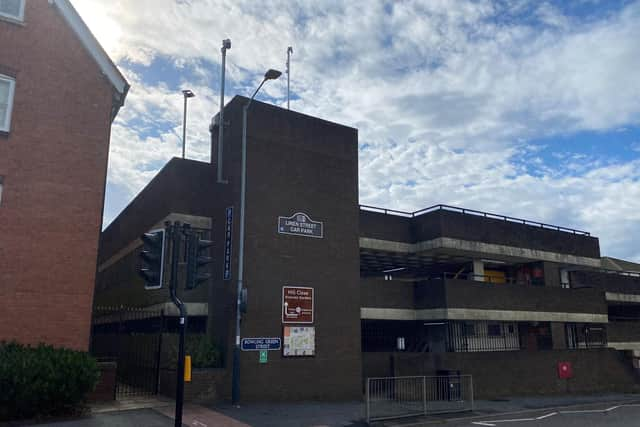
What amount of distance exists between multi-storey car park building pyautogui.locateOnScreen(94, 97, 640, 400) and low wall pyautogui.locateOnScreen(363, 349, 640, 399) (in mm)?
65

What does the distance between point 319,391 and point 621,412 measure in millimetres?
10955

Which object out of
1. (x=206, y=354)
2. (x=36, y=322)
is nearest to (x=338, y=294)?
(x=206, y=354)

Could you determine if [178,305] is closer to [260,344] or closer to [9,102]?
[260,344]

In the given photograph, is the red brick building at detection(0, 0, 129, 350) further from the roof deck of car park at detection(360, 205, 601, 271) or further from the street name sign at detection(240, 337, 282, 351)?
the roof deck of car park at detection(360, 205, 601, 271)

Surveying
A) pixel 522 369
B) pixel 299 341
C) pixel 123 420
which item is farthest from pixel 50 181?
pixel 522 369

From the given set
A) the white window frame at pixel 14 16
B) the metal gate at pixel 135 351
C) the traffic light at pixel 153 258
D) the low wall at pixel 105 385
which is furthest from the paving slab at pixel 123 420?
the white window frame at pixel 14 16

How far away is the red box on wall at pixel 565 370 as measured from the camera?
2561 centimetres

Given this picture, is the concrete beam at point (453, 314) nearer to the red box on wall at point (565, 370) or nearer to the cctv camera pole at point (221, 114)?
the red box on wall at point (565, 370)

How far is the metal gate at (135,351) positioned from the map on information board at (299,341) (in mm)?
4155

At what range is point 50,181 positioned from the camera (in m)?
15.7

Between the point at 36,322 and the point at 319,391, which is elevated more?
the point at 36,322

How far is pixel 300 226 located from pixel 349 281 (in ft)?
9.50

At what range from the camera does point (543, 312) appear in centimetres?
2659

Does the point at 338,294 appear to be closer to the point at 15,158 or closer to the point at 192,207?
the point at 192,207
